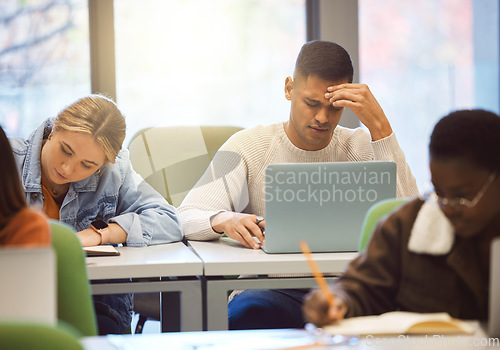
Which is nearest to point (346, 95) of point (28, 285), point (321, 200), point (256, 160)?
point (256, 160)

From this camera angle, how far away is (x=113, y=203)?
2068 mm

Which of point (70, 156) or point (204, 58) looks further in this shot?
point (204, 58)

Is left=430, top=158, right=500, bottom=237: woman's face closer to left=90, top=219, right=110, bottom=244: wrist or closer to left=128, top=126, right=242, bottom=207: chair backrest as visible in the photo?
left=90, top=219, right=110, bottom=244: wrist

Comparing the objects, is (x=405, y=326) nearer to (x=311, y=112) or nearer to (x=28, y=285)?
(x=28, y=285)

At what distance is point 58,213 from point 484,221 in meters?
1.50

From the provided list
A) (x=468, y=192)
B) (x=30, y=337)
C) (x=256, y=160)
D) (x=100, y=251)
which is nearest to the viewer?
(x=30, y=337)

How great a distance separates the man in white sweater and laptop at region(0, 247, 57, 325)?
1.08 m

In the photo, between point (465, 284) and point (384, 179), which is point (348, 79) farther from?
point (465, 284)

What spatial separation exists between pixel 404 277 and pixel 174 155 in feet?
5.49

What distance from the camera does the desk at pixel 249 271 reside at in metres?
1.54

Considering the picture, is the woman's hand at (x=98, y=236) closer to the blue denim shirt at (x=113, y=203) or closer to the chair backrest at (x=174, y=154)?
the blue denim shirt at (x=113, y=203)

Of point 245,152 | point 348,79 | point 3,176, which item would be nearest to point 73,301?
point 3,176

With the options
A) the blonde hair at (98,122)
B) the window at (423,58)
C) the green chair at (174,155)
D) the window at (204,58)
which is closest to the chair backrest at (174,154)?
the green chair at (174,155)

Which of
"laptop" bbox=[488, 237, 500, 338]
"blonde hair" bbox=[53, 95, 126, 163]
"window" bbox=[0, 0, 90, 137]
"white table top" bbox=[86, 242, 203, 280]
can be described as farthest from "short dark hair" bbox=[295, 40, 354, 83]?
"window" bbox=[0, 0, 90, 137]
